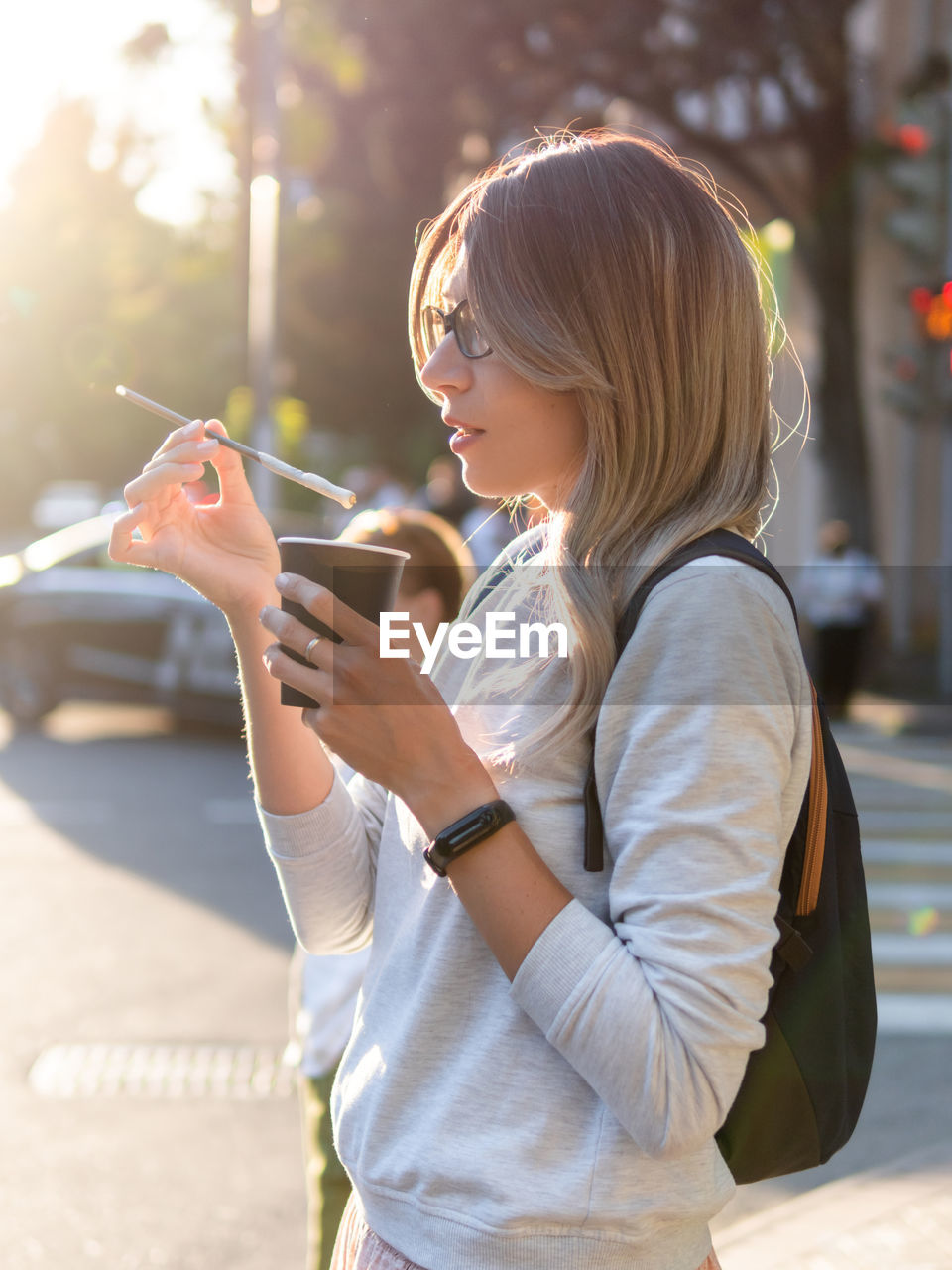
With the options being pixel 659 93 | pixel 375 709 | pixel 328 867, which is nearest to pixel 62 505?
pixel 659 93

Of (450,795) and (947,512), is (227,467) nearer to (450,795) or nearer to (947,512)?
(450,795)

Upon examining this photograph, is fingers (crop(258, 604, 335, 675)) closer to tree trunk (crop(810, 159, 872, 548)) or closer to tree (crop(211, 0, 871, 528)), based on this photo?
tree (crop(211, 0, 871, 528))

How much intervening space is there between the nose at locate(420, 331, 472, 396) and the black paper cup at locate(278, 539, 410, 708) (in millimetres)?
172

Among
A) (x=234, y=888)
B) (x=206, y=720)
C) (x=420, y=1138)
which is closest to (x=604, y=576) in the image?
(x=420, y=1138)

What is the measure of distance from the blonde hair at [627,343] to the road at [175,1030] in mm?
2793

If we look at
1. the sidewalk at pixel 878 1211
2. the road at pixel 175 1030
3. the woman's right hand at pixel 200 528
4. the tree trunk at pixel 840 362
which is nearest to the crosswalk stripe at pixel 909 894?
the road at pixel 175 1030

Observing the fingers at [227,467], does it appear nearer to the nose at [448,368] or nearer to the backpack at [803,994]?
the nose at [448,368]

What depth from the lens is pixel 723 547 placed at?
131cm

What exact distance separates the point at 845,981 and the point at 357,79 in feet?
67.0

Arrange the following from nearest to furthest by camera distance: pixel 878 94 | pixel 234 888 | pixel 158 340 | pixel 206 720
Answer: pixel 158 340 < pixel 234 888 < pixel 206 720 < pixel 878 94

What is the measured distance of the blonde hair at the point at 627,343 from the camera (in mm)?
1373

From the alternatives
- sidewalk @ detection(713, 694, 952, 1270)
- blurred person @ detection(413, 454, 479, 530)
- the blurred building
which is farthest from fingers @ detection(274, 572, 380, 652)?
the blurred building

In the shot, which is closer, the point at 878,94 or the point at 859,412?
the point at 859,412

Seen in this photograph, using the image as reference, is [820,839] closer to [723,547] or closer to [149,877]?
[723,547]
